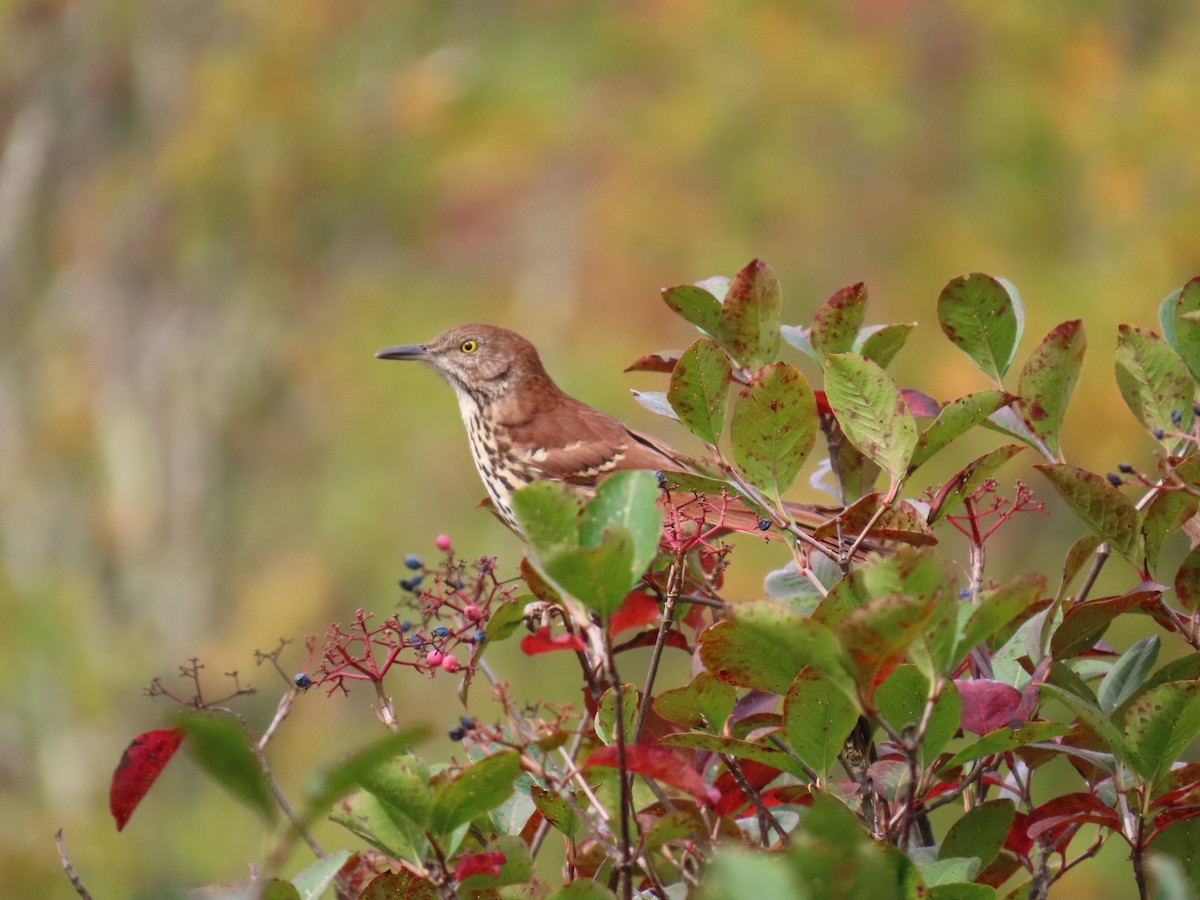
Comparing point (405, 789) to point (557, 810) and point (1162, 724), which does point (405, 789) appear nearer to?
point (557, 810)

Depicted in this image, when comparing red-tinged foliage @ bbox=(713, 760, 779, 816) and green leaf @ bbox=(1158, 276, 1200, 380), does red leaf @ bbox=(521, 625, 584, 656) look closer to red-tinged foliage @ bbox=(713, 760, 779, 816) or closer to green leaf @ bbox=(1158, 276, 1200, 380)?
red-tinged foliage @ bbox=(713, 760, 779, 816)

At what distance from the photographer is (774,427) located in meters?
1.26

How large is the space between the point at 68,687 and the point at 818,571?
29.1ft

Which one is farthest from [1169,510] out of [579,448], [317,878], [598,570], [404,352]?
[404,352]

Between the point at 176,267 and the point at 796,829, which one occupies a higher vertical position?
the point at 176,267

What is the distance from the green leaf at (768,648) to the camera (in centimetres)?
90

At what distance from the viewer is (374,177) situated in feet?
36.8

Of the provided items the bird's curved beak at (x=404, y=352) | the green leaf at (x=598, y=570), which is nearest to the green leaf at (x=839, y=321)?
the green leaf at (x=598, y=570)

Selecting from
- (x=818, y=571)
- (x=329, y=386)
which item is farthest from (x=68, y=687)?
(x=818, y=571)

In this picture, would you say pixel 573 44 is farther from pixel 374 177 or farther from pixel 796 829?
pixel 796 829

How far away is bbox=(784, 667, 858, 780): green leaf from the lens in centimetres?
106

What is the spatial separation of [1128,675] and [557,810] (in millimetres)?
502

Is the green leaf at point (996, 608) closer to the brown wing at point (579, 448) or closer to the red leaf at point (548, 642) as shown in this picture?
the red leaf at point (548, 642)

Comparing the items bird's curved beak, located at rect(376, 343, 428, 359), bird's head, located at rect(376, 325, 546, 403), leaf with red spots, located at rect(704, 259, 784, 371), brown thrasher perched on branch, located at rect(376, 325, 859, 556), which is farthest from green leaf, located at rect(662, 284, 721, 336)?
bird's head, located at rect(376, 325, 546, 403)
